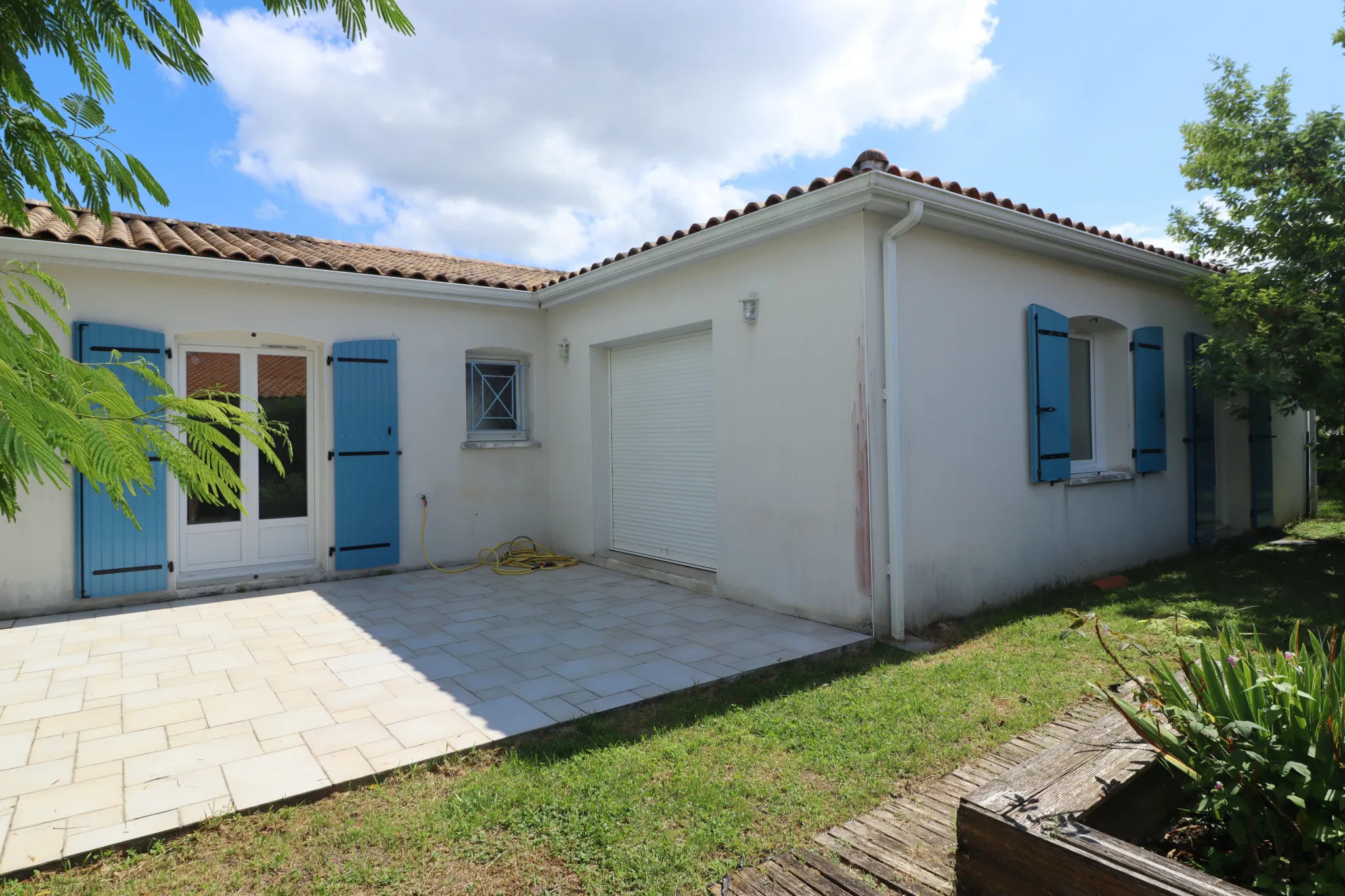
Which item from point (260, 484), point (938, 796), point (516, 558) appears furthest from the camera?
point (516, 558)

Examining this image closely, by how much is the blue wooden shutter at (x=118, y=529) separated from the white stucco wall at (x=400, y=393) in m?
0.11

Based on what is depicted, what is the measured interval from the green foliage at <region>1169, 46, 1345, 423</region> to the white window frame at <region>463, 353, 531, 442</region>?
717 centimetres

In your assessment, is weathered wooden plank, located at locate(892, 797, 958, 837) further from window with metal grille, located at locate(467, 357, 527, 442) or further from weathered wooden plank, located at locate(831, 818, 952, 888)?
window with metal grille, located at locate(467, 357, 527, 442)

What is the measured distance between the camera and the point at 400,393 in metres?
7.60

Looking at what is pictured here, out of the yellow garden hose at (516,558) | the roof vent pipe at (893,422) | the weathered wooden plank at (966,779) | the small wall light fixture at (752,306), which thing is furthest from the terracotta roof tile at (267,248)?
the weathered wooden plank at (966,779)

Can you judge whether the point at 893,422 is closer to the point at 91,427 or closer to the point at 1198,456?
the point at 91,427

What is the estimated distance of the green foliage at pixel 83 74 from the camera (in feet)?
4.58

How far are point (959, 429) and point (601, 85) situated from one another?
5.53m

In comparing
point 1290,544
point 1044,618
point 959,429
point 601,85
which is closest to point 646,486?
point 959,429

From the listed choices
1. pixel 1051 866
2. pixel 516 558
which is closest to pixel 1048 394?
pixel 1051 866

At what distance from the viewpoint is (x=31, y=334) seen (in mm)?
1432

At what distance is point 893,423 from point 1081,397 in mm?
3471

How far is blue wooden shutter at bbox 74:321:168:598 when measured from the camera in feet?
19.9

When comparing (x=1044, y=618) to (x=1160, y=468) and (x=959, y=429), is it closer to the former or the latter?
(x=959, y=429)
